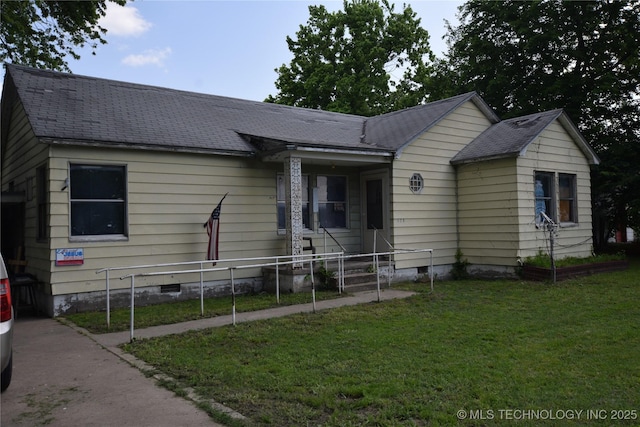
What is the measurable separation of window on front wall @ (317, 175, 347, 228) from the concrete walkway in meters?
5.58

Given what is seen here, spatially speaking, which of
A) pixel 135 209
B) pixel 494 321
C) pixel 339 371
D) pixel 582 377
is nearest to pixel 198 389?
pixel 339 371

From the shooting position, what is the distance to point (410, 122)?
13461mm

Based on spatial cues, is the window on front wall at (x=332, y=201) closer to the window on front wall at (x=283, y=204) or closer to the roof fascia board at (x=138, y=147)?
the window on front wall at (x=283, y=204)

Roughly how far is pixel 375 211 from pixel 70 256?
725cm

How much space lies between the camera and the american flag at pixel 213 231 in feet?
32.3

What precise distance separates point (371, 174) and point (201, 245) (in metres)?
4.89

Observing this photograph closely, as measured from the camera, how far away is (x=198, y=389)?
4434 millimetres

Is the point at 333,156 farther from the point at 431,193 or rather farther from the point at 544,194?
the point at 544,194

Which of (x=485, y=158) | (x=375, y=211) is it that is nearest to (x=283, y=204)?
(x=375, y=211)

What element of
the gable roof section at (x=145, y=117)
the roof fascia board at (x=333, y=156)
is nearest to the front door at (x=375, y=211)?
the roof fascia board at (x=333, y=156)

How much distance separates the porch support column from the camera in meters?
10.2

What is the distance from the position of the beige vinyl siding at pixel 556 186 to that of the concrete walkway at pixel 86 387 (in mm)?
8313

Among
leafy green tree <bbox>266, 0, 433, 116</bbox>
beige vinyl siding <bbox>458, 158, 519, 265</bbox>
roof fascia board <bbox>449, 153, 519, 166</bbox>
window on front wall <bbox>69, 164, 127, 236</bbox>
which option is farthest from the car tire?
leafy green tree <bbox>266, 0, 433, 116</bbox>

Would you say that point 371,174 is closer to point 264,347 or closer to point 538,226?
point 538,226
